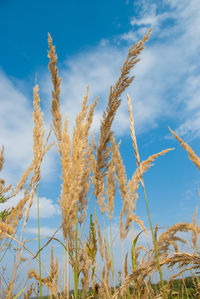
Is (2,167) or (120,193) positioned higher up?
(2,167)

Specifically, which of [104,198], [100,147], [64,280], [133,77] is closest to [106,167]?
[100,147]

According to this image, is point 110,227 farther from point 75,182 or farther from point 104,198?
point 75,182

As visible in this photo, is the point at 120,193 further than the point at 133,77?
Yes

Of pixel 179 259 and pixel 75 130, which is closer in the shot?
pixel 179 259

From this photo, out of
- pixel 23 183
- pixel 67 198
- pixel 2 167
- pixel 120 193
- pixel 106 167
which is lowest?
pixel 67 198

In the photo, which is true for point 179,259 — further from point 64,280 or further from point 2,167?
point 2,167

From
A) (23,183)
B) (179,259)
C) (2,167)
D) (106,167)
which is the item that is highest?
(2,167)

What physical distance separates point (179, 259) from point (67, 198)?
886mm

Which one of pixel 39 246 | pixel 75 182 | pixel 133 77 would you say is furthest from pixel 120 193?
pixel 133 77

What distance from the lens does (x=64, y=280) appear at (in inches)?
89.7

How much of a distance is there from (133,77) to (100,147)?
29.0 inches

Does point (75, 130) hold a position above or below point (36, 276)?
above

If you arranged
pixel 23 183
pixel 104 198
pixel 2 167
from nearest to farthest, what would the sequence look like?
pixel 104 198 < pixel 23 183 < pixel 2 167

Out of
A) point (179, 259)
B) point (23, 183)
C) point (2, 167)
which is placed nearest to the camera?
point (179, 259)
